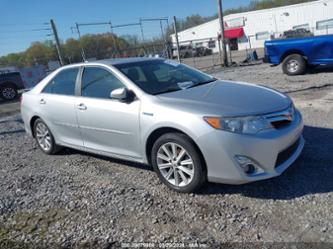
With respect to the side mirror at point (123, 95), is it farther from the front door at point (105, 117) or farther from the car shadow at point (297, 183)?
the car shadow at point (297, 183)

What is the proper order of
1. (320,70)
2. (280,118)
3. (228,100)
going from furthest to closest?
(320,70) → (228,100) → (280,118)

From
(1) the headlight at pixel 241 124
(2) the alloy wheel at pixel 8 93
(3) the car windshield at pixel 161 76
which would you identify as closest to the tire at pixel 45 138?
(3) the car windshield at pixel 161 76

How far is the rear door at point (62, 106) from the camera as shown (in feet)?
15.7

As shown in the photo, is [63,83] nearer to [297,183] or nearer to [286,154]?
[286,154]

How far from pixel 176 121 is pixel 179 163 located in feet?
1.62

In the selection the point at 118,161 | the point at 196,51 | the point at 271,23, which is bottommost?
the point at 196,51

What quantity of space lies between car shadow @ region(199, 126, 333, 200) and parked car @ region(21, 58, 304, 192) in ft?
0.86

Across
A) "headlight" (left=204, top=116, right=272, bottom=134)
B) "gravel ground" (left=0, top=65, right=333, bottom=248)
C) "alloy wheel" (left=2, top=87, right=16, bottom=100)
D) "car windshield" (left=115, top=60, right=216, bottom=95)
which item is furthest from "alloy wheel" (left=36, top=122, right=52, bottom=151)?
"alloy wheel" (left=2, top=87, right=16, bottom=100)

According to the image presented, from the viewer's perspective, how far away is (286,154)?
3502 millimetres

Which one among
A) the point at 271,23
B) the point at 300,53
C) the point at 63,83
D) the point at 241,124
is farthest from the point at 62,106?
the point at 271,23

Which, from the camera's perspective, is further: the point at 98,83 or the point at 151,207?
the point at 98,83

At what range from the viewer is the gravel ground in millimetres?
2965

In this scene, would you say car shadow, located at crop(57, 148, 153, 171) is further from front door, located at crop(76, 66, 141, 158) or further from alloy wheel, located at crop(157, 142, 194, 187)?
alloy wheel, located at crop(157, 142, 194, 187)

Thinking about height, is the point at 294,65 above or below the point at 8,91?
below
